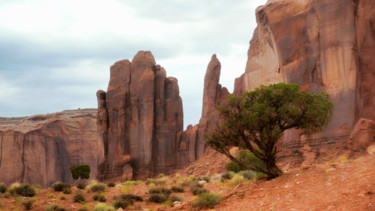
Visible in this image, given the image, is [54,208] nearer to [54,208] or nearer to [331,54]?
[54,208]

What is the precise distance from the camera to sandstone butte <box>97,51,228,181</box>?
53062mm

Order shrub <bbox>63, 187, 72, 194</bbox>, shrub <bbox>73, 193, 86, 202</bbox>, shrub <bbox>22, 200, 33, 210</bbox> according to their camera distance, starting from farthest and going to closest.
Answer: shrub <bbox>63, 187, 72, 194</bbox>, shrub <bbox>73, 193, 86, 202</bbox>, shrub <bbox>22, 200, 33, 210</bbox>

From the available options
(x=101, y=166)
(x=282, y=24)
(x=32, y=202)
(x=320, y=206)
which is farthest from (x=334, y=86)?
(x=101, y=166)

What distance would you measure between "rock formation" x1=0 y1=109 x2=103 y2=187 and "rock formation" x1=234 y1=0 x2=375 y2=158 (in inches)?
2379

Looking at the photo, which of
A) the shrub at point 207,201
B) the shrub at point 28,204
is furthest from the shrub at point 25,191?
the shrub at point 207,201

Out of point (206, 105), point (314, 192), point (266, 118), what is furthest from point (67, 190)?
point (206, 105)

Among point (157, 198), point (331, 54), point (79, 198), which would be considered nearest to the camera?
point (157, 198)

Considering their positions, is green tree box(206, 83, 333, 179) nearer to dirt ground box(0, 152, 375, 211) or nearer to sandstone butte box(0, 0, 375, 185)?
dirt ground box(0, 152, 375, 211)

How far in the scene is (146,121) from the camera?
54.3 metres

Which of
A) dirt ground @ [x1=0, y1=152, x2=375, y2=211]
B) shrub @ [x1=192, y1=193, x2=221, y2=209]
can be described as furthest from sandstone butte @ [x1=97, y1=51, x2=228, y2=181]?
shrub @ [x1=192, y1=193, x2=221, y2=209]

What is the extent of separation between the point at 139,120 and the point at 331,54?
3104cm

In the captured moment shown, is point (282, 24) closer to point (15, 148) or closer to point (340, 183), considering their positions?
→ point (340, 183)

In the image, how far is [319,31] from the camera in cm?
3334

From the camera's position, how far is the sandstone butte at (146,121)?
53.1 metres
